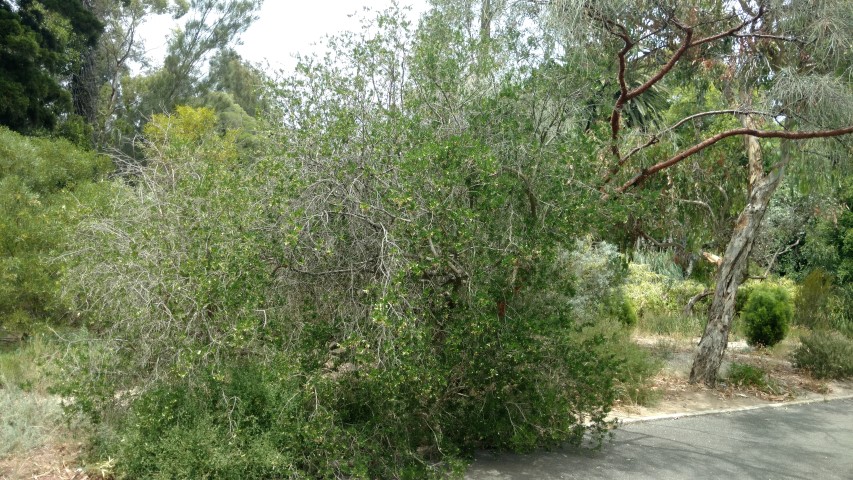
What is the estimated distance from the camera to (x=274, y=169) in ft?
21.7

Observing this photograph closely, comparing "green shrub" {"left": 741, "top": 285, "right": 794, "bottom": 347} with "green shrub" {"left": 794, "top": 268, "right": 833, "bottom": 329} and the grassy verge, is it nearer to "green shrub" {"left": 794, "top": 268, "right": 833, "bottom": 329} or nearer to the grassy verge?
"green shrub" {"left": 794, "top": 268, "right": 833, "bottom": 329}

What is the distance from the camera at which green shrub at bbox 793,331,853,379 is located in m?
13.9

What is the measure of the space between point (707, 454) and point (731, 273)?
4.65 m

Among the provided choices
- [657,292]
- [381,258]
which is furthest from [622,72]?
[657,292]

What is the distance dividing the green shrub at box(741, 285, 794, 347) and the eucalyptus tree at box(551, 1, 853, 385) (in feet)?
17.7

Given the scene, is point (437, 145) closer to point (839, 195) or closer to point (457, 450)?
point (457, 450)

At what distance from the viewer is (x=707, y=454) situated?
8320 millimetres

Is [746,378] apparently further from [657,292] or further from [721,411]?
[657,292]

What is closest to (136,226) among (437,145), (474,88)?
(437,145)

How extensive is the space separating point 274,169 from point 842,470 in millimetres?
6318

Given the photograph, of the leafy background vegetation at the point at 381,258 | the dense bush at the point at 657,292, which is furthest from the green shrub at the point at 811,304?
the leafy background vegetation at the point at 381,258

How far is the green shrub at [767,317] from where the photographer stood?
16203 millimetres

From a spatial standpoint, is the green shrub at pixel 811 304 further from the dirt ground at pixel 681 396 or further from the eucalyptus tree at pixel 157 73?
the eucalyptus tree at pixel 157 73

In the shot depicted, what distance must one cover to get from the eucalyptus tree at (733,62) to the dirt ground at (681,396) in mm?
3117
